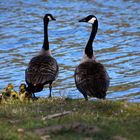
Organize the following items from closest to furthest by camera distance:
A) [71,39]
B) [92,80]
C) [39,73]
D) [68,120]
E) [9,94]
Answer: [68,120] → [92,80] → [9,94] → [39,73] → [71,39]

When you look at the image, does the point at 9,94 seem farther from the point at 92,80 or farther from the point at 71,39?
the point at 71,39

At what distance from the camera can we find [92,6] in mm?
48531

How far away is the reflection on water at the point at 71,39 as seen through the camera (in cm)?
2606

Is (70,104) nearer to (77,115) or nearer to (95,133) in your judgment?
(77,115)

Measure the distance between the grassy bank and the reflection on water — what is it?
8081 mm

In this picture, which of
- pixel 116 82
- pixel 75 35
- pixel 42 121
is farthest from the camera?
pixel 75 35

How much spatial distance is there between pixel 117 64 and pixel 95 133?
739 inches

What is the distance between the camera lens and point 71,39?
35.6 meters

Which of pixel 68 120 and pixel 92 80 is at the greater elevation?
pixel 68 120

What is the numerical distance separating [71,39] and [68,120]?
24183 millimetres

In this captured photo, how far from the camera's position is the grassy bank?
10.4m

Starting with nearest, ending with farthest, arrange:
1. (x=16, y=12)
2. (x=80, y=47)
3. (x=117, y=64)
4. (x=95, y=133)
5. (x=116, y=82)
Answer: (x=95, y=133) → (x=116, y=82) → (x=117, y=64) → (x=80, y=47) → (x=16, y=12)

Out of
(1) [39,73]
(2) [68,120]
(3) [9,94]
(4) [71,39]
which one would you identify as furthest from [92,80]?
(4) [71,39]

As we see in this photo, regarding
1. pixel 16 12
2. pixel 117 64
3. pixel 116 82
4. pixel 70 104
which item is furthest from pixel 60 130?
pixel 16 12
